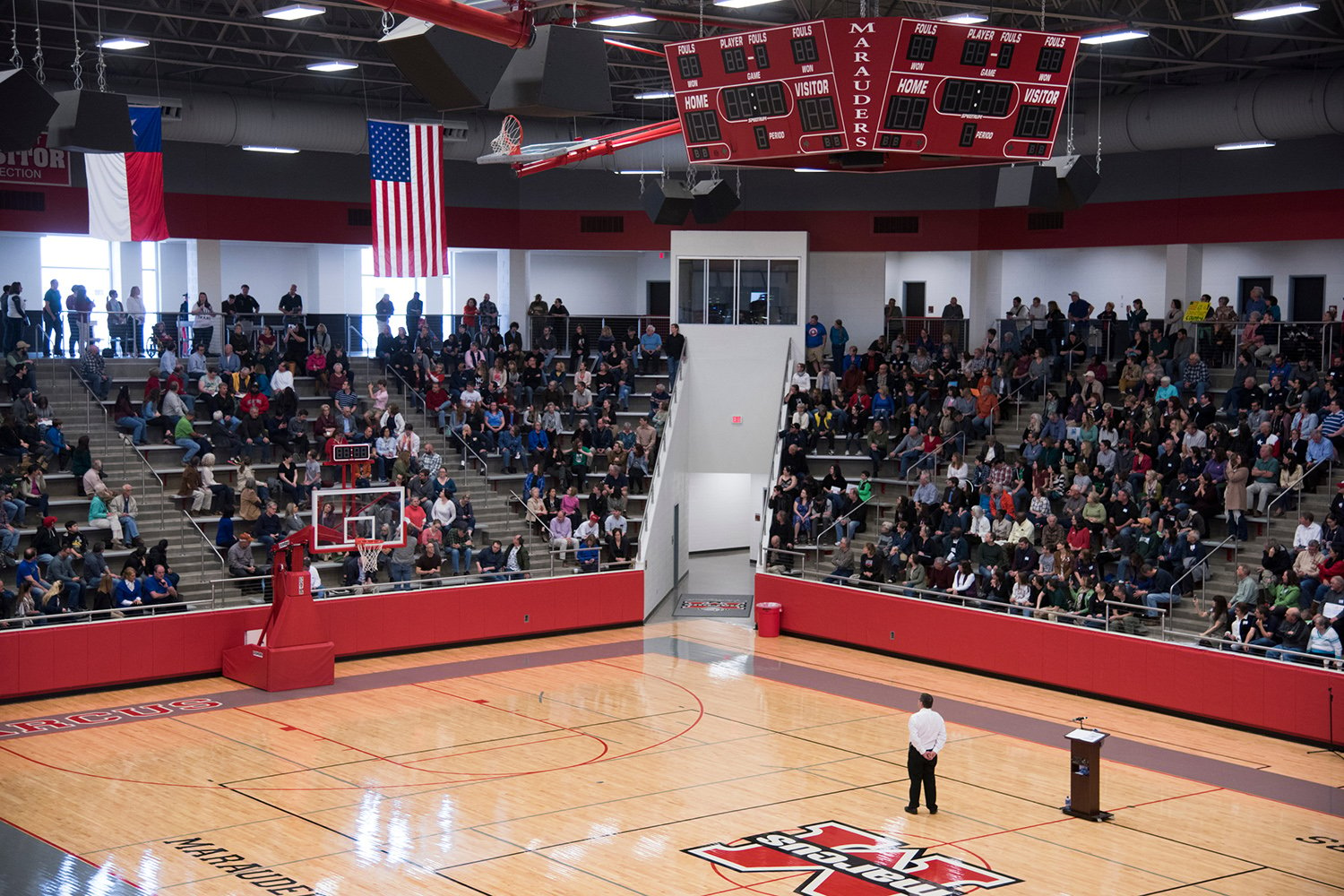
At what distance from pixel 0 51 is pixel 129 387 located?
707 centimetres

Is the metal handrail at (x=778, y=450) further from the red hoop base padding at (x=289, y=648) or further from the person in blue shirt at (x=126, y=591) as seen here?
the person in blue shirt at (x=126, y=591)

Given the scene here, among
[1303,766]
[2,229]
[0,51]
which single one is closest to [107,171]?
[0,51]

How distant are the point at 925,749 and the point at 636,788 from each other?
3584mm

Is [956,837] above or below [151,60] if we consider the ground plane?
below

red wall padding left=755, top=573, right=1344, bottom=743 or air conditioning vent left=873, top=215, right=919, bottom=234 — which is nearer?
red wall padding left=755, top=573, right=1344, bottom=743

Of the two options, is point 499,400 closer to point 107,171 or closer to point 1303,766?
point 107,171

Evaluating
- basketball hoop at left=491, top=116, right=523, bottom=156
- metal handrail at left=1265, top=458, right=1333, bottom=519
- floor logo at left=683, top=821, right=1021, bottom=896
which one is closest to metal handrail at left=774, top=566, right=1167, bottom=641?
metal handrail at left=1265, top=458, right=1333, bottom=519

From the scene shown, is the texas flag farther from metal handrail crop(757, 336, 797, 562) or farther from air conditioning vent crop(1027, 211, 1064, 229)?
air conditioning vent crop(1027, 211, 1064, 229)

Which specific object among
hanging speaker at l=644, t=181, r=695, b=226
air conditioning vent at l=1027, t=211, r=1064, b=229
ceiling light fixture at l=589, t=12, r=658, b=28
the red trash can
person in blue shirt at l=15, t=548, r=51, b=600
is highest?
ceiling light fixture at l=589, t=12, r=658, b=28

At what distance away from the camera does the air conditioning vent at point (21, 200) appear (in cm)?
3189

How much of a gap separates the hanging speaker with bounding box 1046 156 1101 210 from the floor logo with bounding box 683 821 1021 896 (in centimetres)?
1043

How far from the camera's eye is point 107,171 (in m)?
24.7

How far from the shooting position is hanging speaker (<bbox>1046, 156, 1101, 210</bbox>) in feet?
69.8

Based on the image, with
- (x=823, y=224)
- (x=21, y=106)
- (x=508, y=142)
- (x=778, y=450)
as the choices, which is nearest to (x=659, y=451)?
(x=778, y=450)
